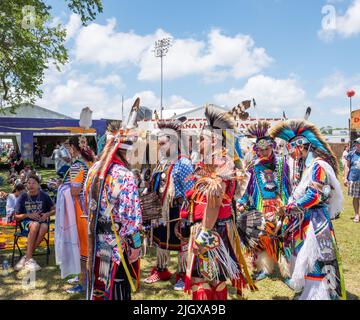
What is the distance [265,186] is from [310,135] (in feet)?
4.10

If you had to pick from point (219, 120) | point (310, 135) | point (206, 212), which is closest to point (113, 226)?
point (206, 212)

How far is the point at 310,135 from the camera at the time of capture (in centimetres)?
316

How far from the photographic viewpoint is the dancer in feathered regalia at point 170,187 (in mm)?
3918

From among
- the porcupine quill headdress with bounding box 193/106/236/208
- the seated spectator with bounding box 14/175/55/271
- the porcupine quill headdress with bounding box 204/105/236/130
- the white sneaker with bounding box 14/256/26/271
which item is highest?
the porcupine quill headdress with bounding box 204/105/236/130

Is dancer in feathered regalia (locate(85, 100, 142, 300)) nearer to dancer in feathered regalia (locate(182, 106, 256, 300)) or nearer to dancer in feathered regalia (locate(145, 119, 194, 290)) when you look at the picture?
dancer in feathered regalia (locate(182, 106, 256, 300))

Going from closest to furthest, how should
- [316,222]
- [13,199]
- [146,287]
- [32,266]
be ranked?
[316,222] → [146,287] → [32,266] → [13,199]

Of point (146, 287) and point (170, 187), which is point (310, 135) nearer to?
point (170, 187)

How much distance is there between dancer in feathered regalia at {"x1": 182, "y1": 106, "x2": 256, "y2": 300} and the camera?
2.53 metres

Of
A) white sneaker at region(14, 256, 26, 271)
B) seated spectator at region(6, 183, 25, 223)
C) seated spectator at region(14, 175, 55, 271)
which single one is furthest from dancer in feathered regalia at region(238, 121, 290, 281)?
seated spectator at region(6, 183, 25, 223)

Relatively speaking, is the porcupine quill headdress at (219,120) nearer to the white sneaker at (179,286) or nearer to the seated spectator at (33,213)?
the white sneaker at (179,286)

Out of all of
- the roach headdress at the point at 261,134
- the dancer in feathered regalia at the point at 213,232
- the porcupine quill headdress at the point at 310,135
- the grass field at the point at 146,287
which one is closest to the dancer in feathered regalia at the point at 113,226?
the dancer in feathered regalia at the point at 213,232

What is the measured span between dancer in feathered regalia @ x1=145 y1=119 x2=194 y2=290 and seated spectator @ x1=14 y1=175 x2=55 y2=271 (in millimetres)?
1816
